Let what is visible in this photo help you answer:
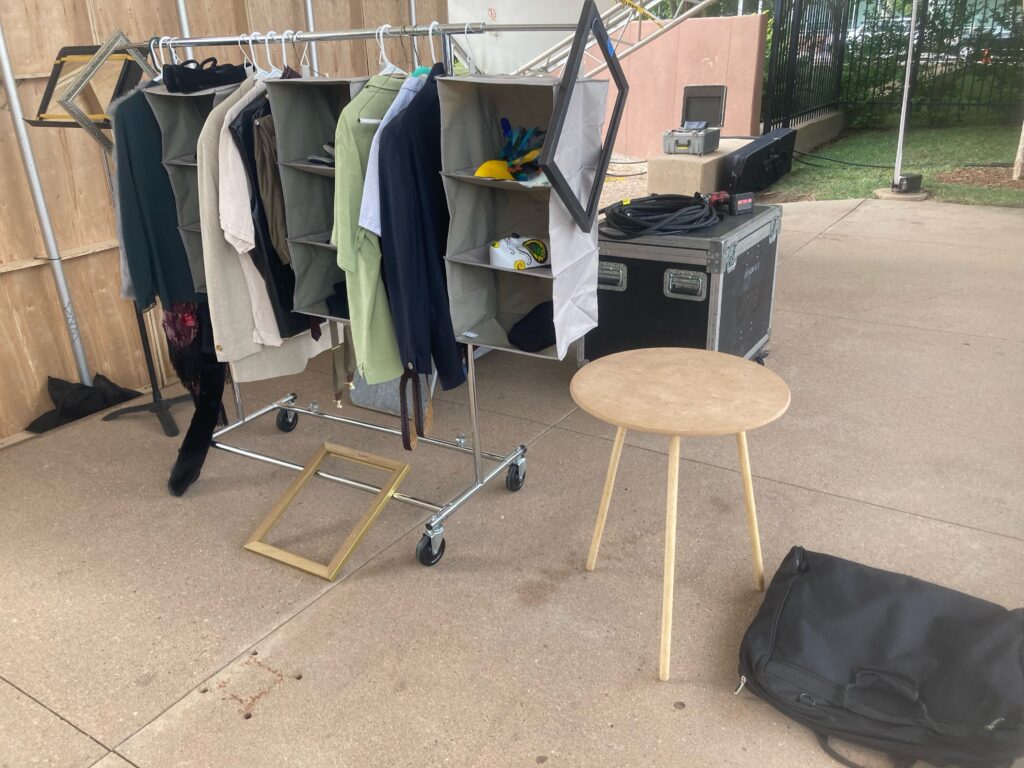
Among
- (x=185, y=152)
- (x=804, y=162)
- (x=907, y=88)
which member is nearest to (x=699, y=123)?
(x=907, y=88)

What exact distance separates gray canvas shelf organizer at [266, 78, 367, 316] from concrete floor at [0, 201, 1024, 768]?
0.78 meters

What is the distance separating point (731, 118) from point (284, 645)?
372 inches

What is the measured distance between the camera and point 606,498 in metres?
2.31

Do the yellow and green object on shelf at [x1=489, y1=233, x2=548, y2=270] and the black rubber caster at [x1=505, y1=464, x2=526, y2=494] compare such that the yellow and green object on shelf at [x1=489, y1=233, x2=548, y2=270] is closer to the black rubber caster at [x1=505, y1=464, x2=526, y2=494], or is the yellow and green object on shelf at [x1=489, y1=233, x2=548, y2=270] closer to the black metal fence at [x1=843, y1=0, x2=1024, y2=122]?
the black rubber caster at [x1=505, y1=464, x2=526, y2=494]

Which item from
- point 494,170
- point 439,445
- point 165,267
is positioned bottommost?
point 439,445

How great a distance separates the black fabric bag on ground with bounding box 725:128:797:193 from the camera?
7.59m

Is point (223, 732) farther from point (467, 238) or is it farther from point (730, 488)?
point (730, 488)

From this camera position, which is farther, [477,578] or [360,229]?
[477,578]

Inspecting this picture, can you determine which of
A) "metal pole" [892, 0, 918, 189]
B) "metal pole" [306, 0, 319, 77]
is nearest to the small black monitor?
"metal pole" [892, 0, 918, 189]

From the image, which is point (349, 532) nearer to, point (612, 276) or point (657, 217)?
point (612, 276)

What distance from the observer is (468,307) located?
2521 mm

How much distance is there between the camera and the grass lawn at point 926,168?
780 cm

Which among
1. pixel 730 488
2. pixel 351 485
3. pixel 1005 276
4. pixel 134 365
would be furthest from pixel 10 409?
pixel 1005 276

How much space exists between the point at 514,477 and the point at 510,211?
3.04 ft
